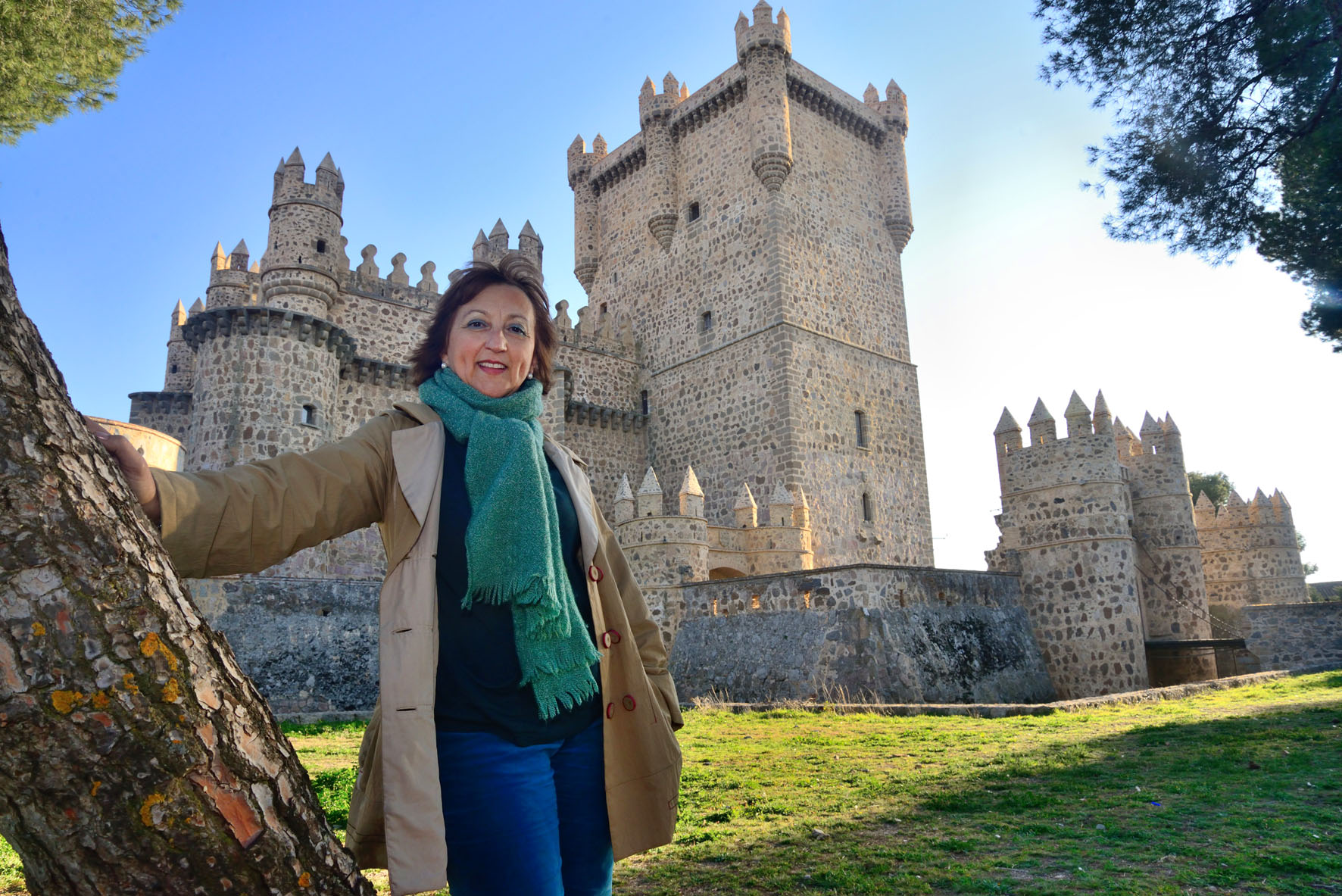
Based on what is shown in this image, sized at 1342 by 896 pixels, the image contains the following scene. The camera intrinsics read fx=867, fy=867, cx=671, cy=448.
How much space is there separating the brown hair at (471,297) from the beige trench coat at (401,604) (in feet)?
1.10

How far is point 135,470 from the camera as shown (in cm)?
182

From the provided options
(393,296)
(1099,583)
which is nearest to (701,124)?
(393,296)

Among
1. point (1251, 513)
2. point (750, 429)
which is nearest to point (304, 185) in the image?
point (750, 429)

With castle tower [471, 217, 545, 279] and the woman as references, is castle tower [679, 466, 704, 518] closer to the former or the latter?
castle tower [471, 217, 545, 279]

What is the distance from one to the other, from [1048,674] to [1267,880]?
42.1 ft

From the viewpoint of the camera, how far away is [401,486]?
87.8 inches

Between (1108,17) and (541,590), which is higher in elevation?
(1108,17)

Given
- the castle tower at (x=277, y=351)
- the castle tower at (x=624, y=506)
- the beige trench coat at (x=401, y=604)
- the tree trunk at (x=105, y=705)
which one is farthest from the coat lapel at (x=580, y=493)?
the castle tower at (x=624, y=506)

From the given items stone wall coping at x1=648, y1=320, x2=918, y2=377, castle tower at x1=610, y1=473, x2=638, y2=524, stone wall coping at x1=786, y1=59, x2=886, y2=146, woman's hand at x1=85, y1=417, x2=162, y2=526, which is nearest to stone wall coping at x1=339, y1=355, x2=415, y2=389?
castle tower at x1=610, y1=473, x2=638, y2=524

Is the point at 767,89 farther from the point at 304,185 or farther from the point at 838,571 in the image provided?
the point at 838,571

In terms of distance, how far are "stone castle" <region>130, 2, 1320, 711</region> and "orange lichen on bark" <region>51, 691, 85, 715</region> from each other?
12.4 meters

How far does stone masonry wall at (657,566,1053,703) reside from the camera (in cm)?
1328

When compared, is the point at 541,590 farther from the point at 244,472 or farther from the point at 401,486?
the point at 244,472

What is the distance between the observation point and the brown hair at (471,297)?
107 inches
